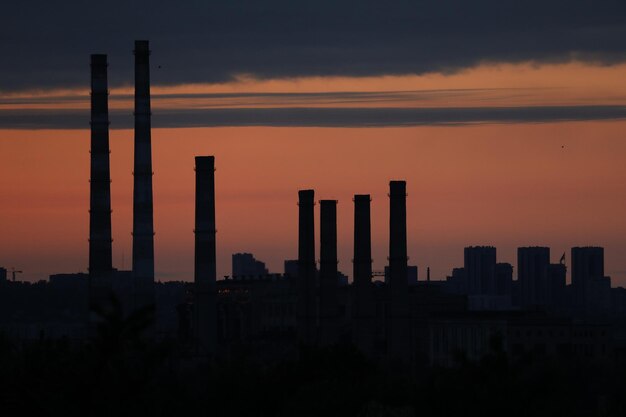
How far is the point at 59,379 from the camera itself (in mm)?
41562

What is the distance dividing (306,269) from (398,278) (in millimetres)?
7051

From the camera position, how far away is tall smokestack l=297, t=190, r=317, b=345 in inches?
5005

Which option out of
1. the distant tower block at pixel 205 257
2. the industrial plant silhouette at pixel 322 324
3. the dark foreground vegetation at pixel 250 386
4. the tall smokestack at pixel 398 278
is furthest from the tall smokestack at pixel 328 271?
the dark foreground vegetation at pixel 250 386

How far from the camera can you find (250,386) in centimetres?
7175

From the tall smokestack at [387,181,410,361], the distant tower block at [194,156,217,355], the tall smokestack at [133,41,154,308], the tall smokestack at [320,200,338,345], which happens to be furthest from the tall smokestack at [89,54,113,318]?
the tall smokestack at [320,200,338,345]

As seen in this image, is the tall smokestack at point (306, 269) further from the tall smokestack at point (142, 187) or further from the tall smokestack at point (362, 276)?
the tall smokestack at point (142, 187)

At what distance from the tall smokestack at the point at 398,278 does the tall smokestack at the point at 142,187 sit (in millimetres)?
23948

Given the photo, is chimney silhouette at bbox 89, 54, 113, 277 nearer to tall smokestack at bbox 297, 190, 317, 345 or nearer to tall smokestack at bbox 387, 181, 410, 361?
Answer: tall smokestack at bbox 387, 181, 410, 361

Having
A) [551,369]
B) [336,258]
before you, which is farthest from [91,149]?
[551,369]

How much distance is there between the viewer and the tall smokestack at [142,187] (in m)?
102

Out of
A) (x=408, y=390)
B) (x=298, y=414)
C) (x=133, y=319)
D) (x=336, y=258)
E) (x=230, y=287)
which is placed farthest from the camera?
(x=230, y=287)

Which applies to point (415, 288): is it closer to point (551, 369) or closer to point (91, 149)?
point (91, 149)

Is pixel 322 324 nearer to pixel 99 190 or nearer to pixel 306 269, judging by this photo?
pixel 306 269

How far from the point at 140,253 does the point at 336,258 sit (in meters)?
26.4
